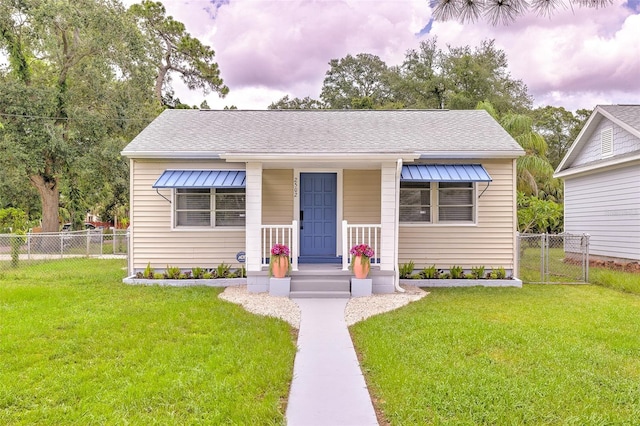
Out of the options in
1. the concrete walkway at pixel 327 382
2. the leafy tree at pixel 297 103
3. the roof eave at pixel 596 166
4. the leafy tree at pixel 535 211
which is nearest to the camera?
the concrete walkway at pixel 327 382

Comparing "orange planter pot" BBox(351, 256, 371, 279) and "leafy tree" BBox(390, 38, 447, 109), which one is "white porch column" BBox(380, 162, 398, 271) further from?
"leafy tree" BBox(390, 38, 447, 109)

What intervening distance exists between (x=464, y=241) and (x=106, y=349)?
7.08 meters

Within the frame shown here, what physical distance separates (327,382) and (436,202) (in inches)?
234

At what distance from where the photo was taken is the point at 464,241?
8336mm

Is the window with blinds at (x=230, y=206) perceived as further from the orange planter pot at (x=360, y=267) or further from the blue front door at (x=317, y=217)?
the orange planter pot at (x=360, y=267)

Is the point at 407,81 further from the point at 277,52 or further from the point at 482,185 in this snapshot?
the point at 482,185

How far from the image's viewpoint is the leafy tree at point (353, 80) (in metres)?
31.0

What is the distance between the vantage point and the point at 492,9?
3752 mm

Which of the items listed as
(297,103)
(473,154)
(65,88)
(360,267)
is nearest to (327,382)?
(360,267)

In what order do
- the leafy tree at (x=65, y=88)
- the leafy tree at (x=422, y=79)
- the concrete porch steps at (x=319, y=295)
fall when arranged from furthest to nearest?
1. the leafy tree at (x=422, y=79)
2. the leafy tree at (x=65, y=88)
3. the concrete porch steps at (x=319, y=295)

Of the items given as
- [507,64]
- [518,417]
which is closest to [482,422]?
[518,417]

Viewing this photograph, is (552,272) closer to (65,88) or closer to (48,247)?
(48,247)

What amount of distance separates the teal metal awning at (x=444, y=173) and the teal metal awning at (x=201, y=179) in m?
3.52

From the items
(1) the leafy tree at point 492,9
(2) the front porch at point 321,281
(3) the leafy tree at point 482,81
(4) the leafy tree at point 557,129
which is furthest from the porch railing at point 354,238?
(4) the leafy tree at point 557,129
